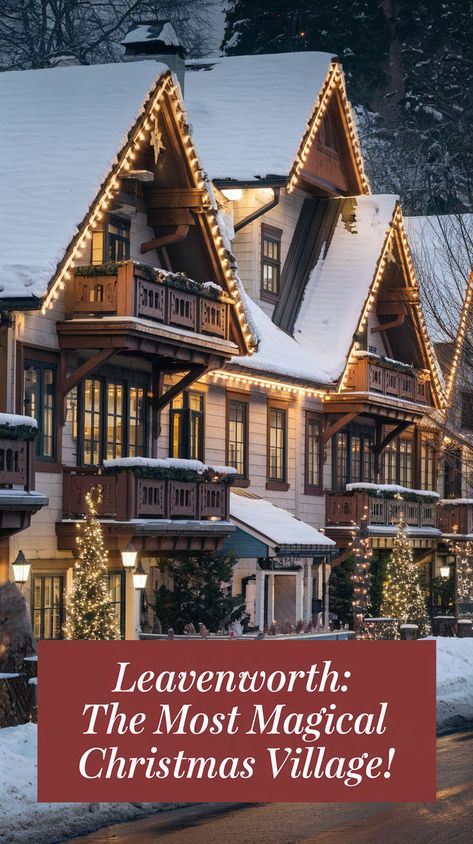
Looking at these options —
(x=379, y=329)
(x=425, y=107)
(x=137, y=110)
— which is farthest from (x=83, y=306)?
(x=425, y=107)

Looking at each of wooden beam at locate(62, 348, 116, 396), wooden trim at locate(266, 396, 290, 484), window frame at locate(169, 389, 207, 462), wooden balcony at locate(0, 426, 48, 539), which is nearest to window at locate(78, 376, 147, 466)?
wooden beam at locate(62, 348, 116, 396)

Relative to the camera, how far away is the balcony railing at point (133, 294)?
29688 millimetres

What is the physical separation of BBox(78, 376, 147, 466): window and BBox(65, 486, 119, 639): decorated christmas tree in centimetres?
242

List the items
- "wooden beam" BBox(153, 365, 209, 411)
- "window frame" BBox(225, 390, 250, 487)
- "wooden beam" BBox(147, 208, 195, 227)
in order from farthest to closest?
"window frame" BBox(225, 390, 250, 487) < "wooden beam" BBox(153, 365, 209, 411) < "wooden beam" BBox(147, 208, 195, 227)

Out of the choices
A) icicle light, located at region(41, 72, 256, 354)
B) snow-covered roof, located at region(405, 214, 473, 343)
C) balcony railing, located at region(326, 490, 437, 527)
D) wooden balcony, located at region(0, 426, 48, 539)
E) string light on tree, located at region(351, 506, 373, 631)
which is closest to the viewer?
wooden balcony, located at region(0, 426, 48, 539)

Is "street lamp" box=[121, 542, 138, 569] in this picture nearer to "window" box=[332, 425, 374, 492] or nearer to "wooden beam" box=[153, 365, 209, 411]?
"wooden beam" box=[153, 365, 209, 411]

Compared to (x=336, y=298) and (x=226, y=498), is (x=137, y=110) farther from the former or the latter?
(x=336, y=298)

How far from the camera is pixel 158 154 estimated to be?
3195 cm

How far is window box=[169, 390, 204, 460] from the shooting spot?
34969mm

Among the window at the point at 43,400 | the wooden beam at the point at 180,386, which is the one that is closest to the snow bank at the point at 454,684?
the wooden beam at the point at 180,386

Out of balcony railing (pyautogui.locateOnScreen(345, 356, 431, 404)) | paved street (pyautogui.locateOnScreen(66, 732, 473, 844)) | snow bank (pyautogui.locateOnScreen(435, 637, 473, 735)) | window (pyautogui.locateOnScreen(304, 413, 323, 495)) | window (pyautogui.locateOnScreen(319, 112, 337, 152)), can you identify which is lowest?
paved street (pyautogui.locateOnScreen(66, 732, 473, 844))

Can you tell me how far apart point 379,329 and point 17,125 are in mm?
15844

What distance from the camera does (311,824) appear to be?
20.6 metres

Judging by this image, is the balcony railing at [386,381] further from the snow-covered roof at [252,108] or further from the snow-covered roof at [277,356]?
the snow-covered roof at [252,108]
